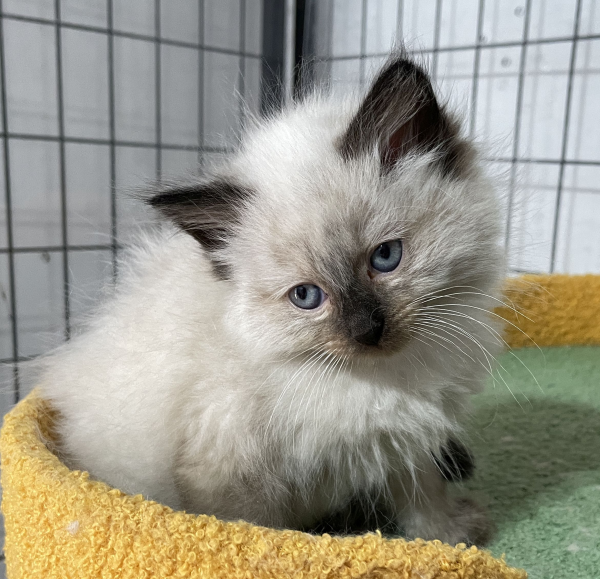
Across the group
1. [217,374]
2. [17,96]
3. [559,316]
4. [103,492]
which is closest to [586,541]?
[217,374]

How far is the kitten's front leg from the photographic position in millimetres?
984

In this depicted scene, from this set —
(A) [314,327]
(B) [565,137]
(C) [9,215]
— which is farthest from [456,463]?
(C) [9,215]

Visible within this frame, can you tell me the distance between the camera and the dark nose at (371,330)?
2.56 feet

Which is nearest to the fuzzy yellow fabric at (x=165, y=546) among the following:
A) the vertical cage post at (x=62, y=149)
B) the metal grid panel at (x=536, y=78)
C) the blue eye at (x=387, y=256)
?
the blue eye at (x=387, y=256)

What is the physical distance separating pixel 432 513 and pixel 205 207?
636 mm

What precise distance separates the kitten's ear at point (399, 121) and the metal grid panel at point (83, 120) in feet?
2.97

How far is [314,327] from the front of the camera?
0.83m

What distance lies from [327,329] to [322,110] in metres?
0.40

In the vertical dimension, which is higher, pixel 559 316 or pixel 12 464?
pixel 559 316

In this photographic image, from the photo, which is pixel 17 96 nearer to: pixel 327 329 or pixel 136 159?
pixel 136 159

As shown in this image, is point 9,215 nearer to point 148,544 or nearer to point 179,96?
point 179,96

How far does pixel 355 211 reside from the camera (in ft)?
2.69

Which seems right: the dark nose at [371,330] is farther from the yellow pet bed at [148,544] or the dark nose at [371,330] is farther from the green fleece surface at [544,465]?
the green fleece surface at [544,465]

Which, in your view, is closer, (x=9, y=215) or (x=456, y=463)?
(x=456, y=463)
